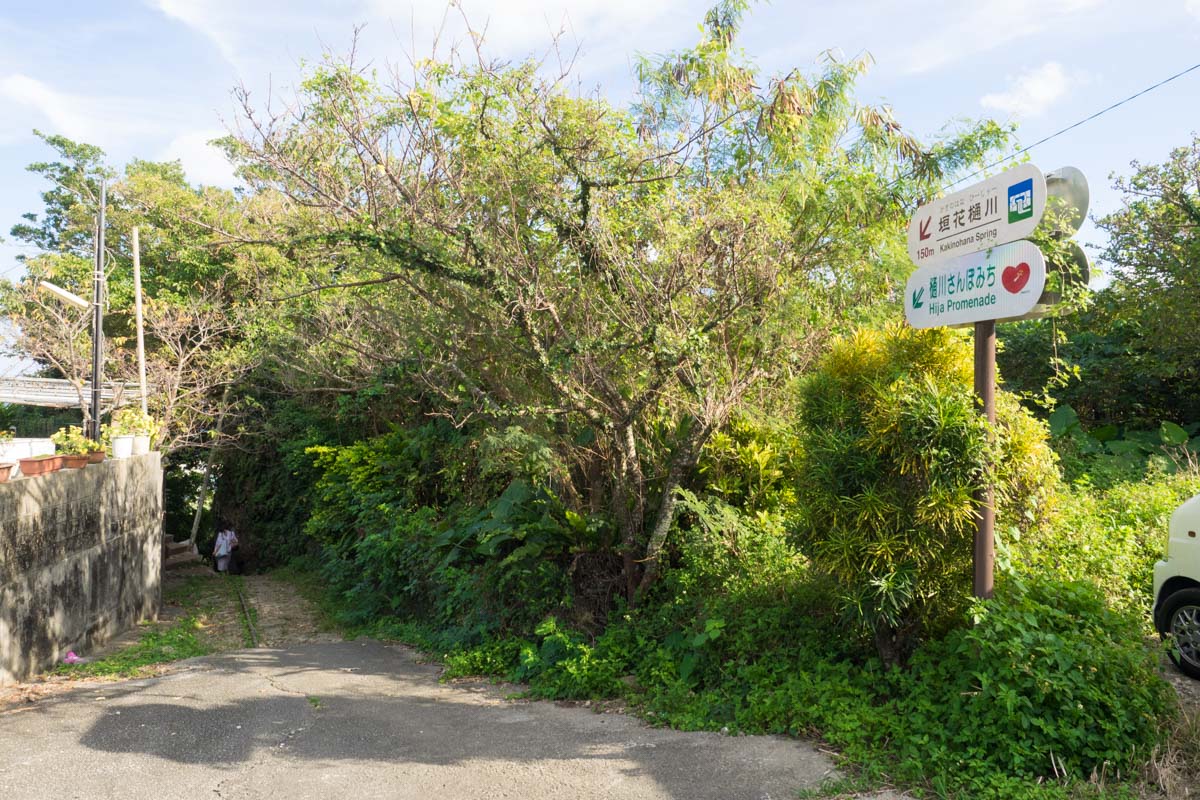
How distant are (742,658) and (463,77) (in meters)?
5.56

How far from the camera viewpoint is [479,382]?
9547mm

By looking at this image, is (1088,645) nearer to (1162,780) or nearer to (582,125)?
(1162,780)

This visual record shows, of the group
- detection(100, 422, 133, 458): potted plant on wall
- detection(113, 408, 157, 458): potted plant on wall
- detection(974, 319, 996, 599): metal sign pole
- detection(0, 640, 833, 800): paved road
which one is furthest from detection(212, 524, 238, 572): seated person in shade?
detection(974, 319, 996, 599): metal sign pole

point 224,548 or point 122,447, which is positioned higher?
point 122,447

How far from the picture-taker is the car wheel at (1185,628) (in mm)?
5277

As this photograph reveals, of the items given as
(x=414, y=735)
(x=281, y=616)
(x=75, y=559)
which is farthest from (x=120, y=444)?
(x=414, y=735)

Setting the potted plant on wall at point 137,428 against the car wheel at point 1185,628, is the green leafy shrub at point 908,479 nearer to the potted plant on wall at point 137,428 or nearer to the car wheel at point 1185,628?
the car wheel at point 1185,628

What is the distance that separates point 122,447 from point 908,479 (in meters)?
12.8

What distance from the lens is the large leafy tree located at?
7547 mm

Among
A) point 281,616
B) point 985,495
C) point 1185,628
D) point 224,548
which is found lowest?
point 281,616

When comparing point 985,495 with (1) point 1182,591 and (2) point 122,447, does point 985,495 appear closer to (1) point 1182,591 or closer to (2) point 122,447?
(1) point 1182,591

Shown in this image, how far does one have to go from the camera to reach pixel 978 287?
198 inches

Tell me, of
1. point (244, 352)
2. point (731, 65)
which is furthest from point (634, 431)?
point (244, 352)

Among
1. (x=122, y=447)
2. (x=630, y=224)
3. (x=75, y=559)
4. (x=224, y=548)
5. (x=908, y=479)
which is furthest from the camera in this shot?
(x=224, y=548)
